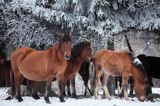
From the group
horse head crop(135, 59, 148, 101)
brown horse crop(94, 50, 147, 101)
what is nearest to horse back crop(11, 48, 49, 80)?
brown horse crop(94, 50, 147, 101)

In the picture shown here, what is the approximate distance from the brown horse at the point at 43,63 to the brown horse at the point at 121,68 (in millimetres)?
2084

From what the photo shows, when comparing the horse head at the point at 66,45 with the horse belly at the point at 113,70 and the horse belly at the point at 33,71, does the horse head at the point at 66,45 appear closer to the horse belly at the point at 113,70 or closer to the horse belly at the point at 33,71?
the horse belly at the point at 33,71

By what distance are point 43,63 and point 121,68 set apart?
2732 millimetres

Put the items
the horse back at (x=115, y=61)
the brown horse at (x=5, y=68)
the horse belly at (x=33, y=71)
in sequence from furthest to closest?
the brown horse at (x=5, y=68)
the horse back at (x=115, y=61)
the horse belly at (x=33, y=71)

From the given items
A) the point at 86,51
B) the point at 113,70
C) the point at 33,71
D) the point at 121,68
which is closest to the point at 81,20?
the point at 86,51

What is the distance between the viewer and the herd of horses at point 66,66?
12984mm

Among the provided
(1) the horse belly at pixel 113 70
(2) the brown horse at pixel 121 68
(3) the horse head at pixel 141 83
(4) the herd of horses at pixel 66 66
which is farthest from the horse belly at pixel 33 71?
(3) the horse head at pixel 141 83

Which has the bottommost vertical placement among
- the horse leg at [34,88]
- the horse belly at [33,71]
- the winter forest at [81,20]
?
the horse leg at [34,88]

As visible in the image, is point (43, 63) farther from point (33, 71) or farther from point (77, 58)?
point (77, 58)

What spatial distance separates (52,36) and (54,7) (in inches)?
51.6

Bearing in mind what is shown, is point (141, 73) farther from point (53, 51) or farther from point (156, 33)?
point (156, 33)

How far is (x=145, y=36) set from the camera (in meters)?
18.7

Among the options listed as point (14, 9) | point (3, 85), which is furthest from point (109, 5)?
point (3, 85)

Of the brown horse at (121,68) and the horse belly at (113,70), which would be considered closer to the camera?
the brown horse at (121,68)
